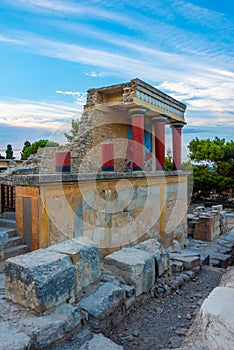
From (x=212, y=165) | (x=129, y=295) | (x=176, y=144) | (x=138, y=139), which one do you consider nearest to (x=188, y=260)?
(x=129, y=295)

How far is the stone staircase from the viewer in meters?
3.73

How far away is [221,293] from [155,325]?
127cm

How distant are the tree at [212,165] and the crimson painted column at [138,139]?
11.7 metres

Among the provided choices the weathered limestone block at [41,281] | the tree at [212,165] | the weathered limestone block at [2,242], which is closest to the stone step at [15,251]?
the weathered limestone block at [2,242]

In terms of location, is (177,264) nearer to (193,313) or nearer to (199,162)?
(193,313)

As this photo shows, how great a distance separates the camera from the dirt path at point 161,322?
272cm

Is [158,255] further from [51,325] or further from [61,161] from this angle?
[61,161]

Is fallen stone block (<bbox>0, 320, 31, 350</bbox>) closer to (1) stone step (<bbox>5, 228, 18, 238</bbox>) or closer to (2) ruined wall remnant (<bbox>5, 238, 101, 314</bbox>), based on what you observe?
(2) ruined wall remnant (<bbox>5, 238, 101, 314</bbox>)

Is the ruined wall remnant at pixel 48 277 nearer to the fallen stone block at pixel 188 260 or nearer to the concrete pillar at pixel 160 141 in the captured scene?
the fallen stone block at pixel 188 260

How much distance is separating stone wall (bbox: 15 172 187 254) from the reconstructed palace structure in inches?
0.5

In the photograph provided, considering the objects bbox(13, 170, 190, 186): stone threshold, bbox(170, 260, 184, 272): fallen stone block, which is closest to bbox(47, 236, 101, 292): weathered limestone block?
bbox(13, 170, 190, 186): stone threshold

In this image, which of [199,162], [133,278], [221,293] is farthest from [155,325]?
[199,162]

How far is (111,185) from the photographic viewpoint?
5070 mm

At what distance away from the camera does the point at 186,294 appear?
4039 millimetres
